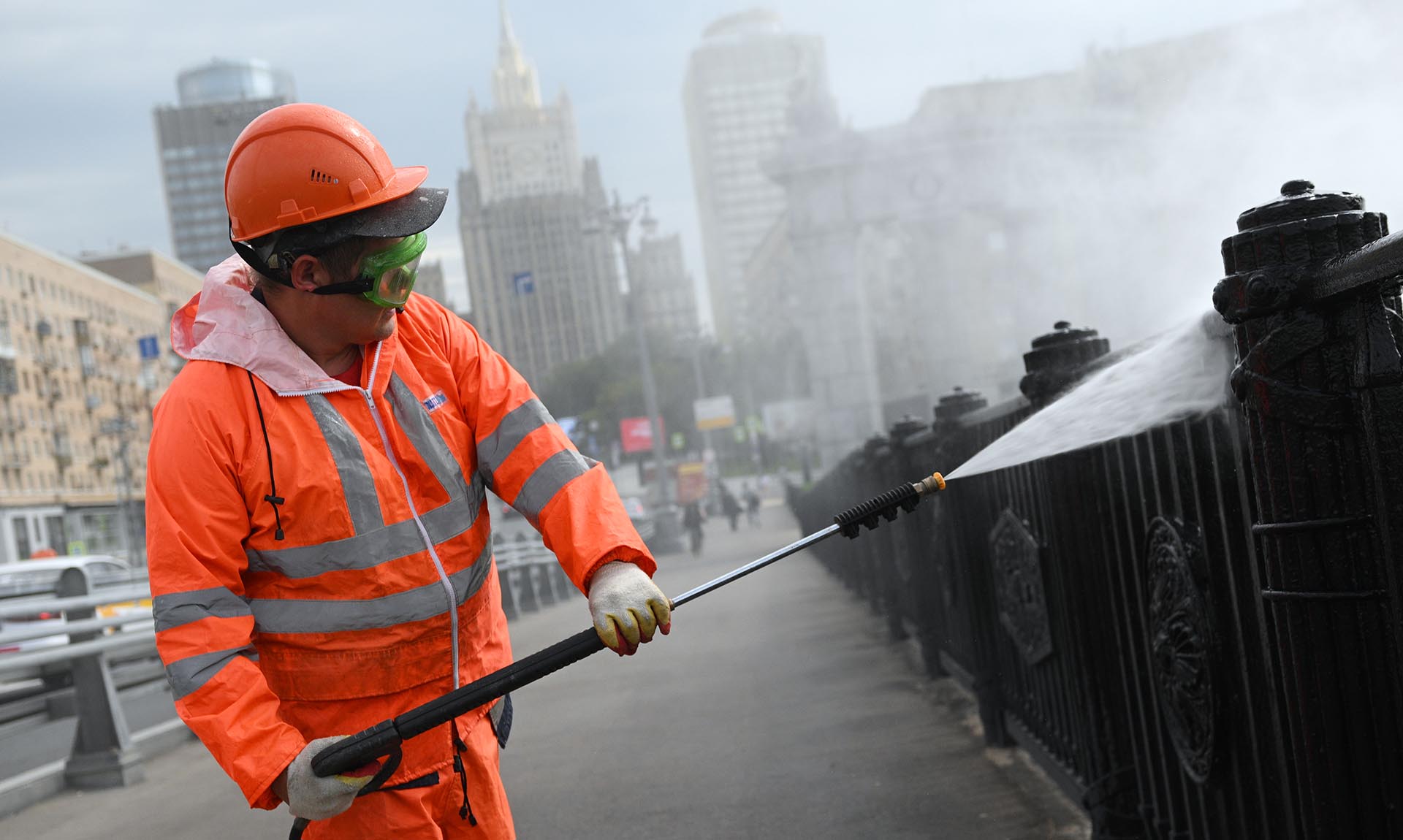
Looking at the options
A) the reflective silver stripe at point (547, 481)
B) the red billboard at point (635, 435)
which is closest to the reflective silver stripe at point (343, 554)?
the reflective silver stripe at point (547, 481)

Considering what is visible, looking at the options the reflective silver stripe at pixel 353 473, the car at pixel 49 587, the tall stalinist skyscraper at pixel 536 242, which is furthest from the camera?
the tall stalinist skyscraper at pixel 536 242

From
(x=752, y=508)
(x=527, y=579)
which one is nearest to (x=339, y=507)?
(x=527, y=579)

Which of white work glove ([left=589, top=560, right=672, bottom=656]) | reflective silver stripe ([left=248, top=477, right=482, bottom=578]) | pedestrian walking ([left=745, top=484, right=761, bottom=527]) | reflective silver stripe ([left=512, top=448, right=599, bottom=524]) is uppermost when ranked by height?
reflective silver stripe ([left=512, top=448, right=599, bottom=524])

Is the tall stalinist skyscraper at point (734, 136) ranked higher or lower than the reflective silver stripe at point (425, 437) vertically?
higher

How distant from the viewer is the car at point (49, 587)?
875 cm

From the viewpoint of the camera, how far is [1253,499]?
7.73ft

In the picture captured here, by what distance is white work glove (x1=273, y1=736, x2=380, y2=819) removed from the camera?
2326 mm

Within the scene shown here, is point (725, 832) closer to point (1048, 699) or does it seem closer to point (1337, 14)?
point (1048, 699)

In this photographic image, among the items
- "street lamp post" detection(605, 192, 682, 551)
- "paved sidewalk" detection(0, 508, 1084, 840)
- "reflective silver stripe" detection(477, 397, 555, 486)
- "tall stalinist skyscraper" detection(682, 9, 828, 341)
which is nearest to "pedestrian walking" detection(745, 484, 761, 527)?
"street lamp post" detection(605, 192, 682, 551)

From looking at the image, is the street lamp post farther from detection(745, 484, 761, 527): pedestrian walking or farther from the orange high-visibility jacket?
the orange high-visibility jacket

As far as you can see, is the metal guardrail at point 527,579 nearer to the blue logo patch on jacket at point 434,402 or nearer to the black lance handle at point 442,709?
the blue logo patch on jacket at point 434,402

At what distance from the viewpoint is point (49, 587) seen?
1403 centimetres

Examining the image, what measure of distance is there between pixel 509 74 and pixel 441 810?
193717 millimetres

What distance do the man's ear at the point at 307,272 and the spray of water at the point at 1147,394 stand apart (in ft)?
4.89
